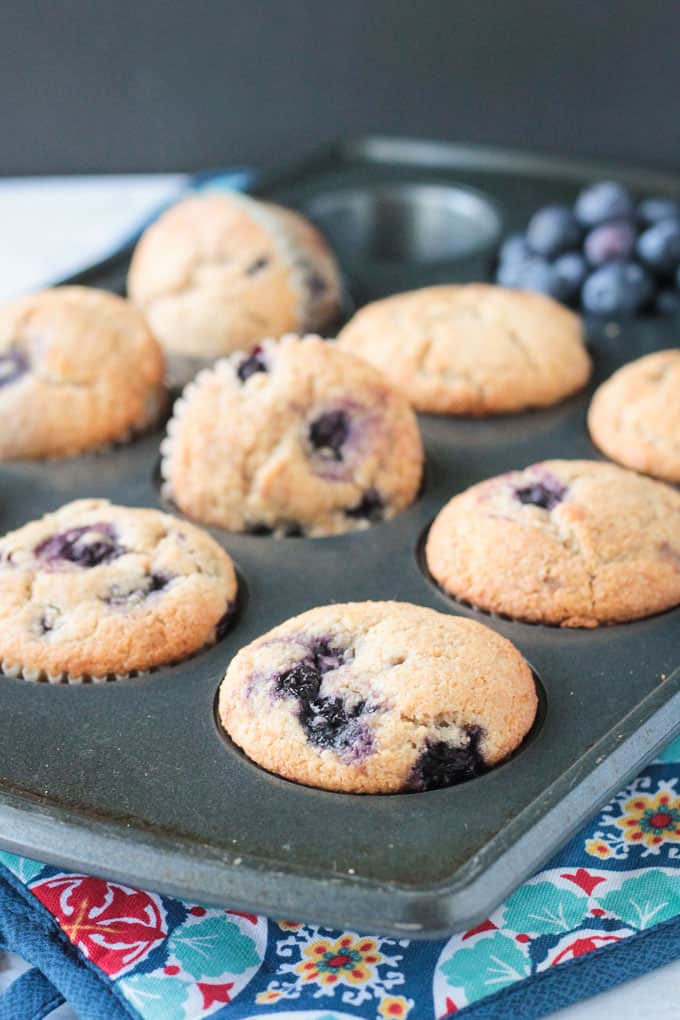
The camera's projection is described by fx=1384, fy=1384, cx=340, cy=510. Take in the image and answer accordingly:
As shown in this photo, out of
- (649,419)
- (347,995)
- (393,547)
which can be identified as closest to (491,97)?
(649,419)

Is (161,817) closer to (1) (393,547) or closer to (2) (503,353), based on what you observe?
(1) (393,547)

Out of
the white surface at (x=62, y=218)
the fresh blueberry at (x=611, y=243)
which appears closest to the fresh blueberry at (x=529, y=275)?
the fresh blueberry at (x=611, y=243)

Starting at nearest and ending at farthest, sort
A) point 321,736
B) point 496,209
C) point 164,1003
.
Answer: point 164,1003, point 321,736, point 496,209

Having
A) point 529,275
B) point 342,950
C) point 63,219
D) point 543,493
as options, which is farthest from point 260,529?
point 63,219

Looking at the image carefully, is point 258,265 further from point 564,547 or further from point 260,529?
point 564,547

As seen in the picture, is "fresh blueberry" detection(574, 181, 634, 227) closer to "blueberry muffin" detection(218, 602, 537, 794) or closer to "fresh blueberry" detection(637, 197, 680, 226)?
"fresh blueberry" detection(637, 197, 680, 226)

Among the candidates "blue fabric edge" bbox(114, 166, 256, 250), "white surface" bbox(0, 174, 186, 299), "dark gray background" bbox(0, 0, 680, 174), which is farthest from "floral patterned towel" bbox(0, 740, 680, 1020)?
"dark gray background" bbox(0, 0, 680, 174)
